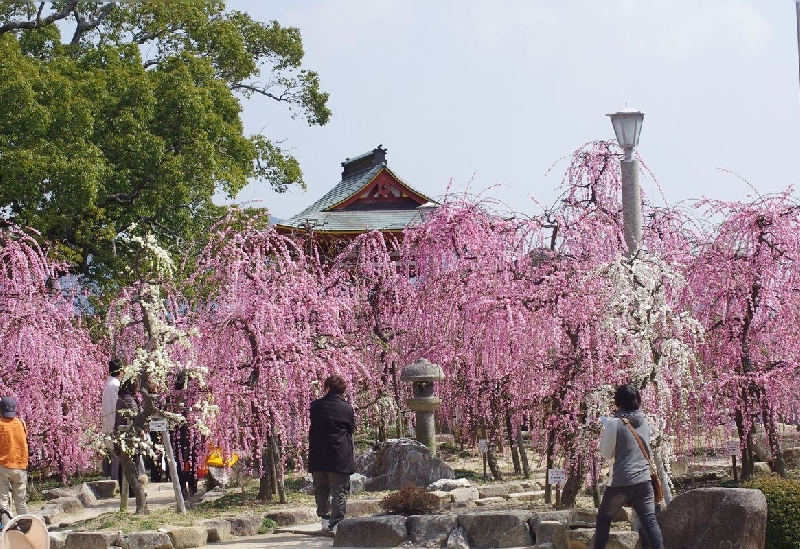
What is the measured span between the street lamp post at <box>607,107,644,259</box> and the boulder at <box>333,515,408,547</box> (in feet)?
11.7

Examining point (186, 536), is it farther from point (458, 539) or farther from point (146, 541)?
point (458, 539)

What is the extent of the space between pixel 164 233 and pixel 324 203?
10142 millimetres

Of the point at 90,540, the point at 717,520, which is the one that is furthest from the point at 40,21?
the point at 717,520

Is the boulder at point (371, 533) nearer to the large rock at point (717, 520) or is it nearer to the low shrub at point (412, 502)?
the low shrub at point (412, 502)

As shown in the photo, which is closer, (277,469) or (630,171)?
(630,171)

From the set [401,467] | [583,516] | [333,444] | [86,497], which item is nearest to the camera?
[583,516]

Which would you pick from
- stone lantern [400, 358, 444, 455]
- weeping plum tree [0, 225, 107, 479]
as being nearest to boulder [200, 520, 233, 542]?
weeping plum tree [0, 225, 107, 479]

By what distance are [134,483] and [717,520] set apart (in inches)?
283

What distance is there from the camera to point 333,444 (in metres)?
11.8

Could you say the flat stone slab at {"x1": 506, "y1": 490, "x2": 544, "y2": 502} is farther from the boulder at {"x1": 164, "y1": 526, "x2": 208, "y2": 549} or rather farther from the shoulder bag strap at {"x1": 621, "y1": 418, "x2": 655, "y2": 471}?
the shoulder bag strap at {"x1": 621, "y1": 418, "x2": 655, "y2": 471}

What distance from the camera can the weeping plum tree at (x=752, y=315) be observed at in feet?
45.4

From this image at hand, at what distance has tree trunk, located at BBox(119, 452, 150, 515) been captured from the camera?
13.4m

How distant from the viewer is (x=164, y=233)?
2442 cm

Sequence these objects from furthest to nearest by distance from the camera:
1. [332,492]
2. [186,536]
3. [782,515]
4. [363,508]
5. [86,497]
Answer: [86,497] → [363,508] → [332,492] → [186,536] → [782,515]
